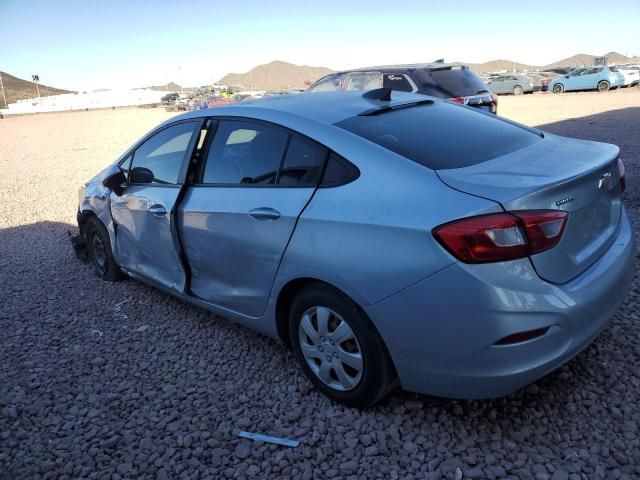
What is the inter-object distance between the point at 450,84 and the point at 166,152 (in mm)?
6498

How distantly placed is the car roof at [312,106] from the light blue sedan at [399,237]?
18mm

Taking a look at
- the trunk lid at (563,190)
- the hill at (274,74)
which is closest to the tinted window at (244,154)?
the trunk lid at (563,190)

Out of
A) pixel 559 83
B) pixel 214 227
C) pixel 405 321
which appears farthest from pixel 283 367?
pixel 559 83

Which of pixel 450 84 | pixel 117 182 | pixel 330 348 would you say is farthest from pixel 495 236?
pixel 450 84

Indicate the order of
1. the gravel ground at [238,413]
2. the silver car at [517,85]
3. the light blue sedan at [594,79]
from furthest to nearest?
the silver car at [517,85] < the light blue sedan at [594,79] < the gravel ground at [238,413]

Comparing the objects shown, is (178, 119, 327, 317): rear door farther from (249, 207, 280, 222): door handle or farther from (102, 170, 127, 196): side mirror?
(102, 170, 127, 196): side mirror

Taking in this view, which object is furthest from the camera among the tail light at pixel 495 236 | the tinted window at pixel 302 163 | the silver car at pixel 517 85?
the silver car at pixel 517 85

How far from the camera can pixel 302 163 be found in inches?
118

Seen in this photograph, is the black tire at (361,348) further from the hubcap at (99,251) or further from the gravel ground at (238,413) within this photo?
the hubcap at (99,251)

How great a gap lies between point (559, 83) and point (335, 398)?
33.5 metres

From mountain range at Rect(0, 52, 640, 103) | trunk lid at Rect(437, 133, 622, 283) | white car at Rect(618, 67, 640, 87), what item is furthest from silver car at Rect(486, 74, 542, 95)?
mountain range at Rect(0, 52, 640, 103)

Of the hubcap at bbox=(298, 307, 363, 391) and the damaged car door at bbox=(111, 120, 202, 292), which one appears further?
the damaged car door at bbox=(111, 120, 202, 292)

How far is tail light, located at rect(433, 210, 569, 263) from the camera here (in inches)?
88.0

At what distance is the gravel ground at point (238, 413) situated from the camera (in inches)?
100.0
